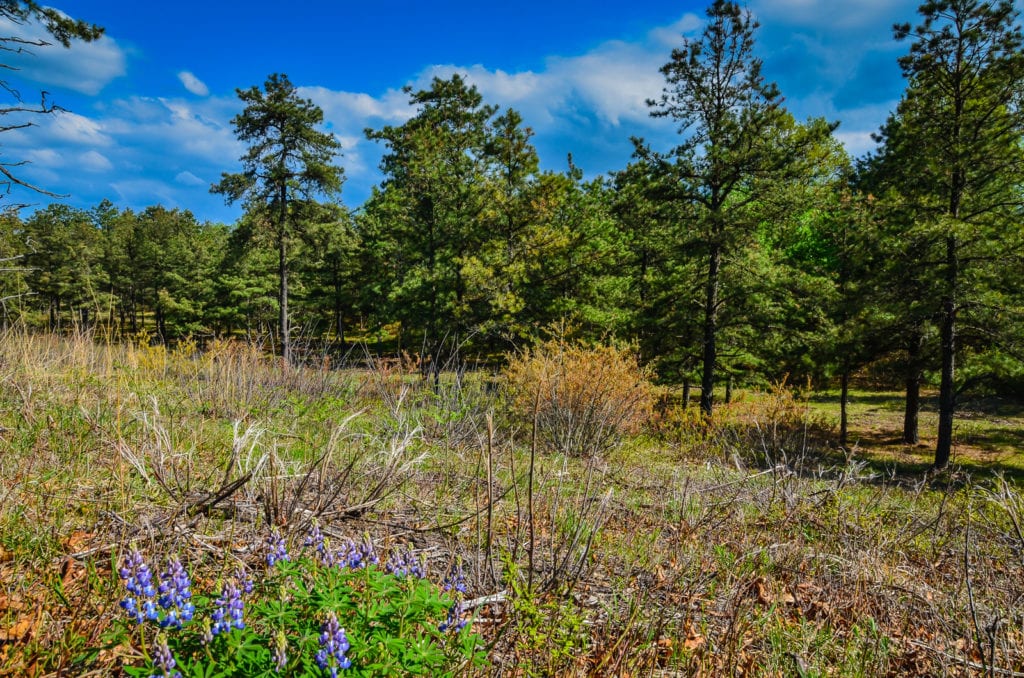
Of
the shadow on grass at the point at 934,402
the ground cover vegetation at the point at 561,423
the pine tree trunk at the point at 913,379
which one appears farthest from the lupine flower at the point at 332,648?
the shadow on grass at the point at 934,402

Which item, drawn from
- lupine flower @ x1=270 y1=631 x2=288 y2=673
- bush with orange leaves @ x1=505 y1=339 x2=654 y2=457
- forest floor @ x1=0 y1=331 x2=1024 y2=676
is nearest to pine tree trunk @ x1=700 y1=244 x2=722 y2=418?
bush with orange leaves @ x1=505 y1=339 x2=654 y2=457

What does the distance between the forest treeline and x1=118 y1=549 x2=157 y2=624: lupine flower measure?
538cm

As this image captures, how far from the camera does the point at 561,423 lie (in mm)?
8820

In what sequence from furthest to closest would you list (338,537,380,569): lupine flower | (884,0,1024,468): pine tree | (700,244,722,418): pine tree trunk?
(700,244,722,418): pine tree trunk
(884,0,1024,468): pine tree
(338,537,380,569): lupine flower

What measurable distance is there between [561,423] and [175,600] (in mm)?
7676

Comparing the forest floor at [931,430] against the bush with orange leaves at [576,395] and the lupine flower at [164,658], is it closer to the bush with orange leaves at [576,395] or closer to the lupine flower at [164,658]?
the bush with orange leaves at [576,395]

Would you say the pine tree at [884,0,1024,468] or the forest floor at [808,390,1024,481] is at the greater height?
the pine tree at [884,0,1024,468]

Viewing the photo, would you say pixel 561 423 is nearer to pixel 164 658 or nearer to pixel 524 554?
pixel 524 554

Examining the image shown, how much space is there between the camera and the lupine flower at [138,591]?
1.32m

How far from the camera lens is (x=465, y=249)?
20.1 meters

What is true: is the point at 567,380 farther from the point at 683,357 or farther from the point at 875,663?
the point at 683,357

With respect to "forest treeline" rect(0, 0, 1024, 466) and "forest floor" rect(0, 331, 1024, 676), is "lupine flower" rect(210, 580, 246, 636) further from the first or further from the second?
"forest treeline" rect(0, 0, 1024, 466)

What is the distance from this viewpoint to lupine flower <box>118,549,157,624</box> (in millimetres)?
1317

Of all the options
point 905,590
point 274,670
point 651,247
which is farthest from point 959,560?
point 651,247
